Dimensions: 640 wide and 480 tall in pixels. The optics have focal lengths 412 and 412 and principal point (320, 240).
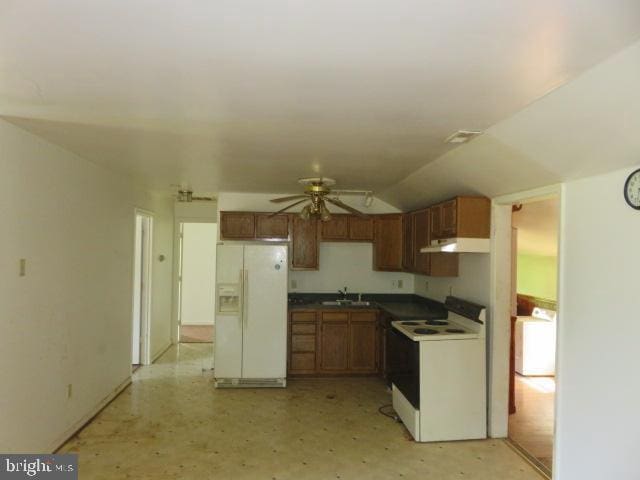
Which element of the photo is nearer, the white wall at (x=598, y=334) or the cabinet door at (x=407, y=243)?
the white wall at (x=598, y=334)

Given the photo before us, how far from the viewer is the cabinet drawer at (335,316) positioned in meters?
5.25

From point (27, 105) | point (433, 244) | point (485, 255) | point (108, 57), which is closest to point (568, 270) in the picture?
point (485, 255)

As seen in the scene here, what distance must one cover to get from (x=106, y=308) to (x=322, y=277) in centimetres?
279

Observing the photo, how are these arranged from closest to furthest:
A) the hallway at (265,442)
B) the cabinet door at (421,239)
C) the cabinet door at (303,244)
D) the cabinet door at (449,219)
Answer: the hallway at (265,442), the cabinet door at (449,219), the cabinet door at (421,239), the cabinet door at (303,244)

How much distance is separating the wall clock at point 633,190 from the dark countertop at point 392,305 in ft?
8.41

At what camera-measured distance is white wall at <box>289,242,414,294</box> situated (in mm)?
5874

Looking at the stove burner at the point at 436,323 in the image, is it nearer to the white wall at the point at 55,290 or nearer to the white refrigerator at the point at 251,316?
the white refrigerator at the point at 251,316

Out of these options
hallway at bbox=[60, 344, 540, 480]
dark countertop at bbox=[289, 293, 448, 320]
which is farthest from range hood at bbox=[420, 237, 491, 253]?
hallway at bbox=[60, 344, 540, 480]

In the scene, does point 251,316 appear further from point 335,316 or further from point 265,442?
point 265,442

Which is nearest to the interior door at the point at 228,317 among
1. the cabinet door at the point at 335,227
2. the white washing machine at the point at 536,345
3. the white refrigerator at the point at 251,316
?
the white refrigerator at the point at 251,316

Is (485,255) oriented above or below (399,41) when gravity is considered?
below

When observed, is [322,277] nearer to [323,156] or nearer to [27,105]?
[323,156]

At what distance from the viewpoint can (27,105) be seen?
230cm

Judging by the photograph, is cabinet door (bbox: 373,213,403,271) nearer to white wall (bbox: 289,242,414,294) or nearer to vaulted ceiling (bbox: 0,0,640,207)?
white wall (bbox: 289,242,414,294)
